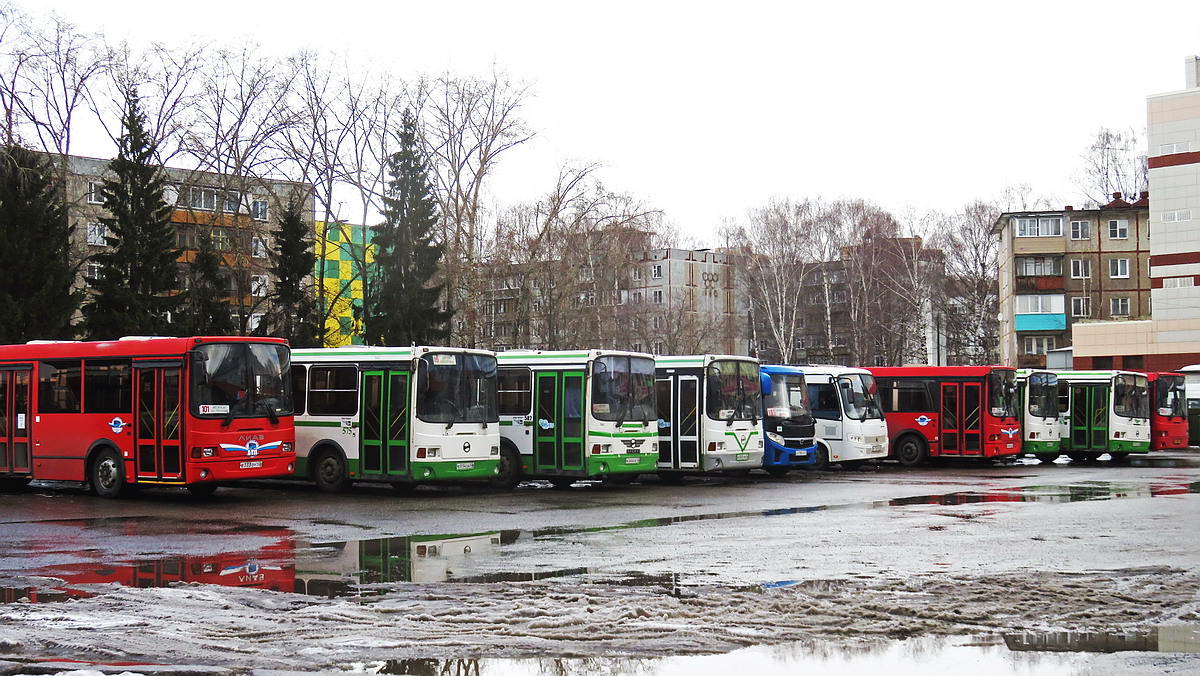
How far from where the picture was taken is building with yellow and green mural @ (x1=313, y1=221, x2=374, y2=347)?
50.4 m

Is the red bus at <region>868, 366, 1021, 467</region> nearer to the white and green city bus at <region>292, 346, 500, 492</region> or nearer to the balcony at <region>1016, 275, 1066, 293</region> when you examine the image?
the white and green city bus at <region>292, 346, 500, 492</region>

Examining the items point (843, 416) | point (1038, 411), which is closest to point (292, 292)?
point (843, 416)

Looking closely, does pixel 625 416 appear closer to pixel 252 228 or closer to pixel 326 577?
pixel 326 577

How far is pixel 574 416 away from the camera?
24.3m

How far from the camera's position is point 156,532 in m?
16.2

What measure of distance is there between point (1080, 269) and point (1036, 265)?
3.43m

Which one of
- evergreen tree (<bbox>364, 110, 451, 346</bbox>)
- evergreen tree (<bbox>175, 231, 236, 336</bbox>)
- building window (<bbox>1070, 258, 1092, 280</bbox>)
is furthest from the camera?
building window (<bbox>1070, 258, 1092, 280</bbox>)

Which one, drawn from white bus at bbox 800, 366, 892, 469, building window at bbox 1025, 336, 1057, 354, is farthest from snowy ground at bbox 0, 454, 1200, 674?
building window at bbox 1025, 336, 1057, 354

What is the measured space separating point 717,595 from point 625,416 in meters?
14.3

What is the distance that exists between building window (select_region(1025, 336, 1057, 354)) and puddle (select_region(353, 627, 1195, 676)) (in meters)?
85.0

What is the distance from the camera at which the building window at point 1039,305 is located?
87.2 m

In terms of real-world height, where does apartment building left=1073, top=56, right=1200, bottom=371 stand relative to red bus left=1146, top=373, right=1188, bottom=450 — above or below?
above

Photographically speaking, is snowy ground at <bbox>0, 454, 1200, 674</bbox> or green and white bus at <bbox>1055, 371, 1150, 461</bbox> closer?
snowy ground at <bbox>0, 454, 1200, 674</bbox>

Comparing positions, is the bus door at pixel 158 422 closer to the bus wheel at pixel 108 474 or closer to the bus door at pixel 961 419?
the bus wheel at pixel 108 474
